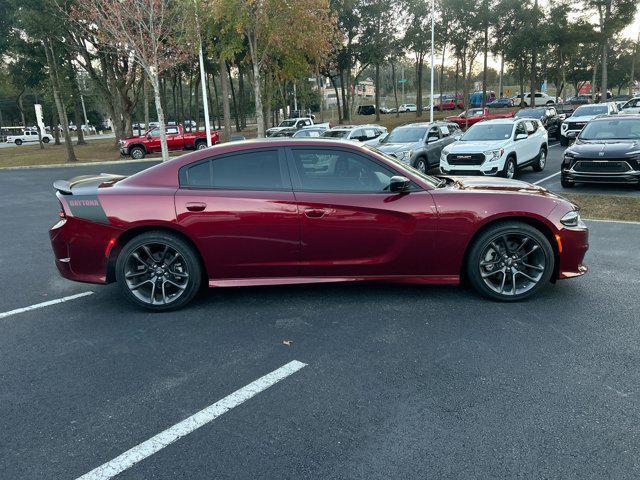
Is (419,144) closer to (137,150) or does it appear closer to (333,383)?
(333,383)

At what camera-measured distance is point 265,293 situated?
Answer: 17.2ft

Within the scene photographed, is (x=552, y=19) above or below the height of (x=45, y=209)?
→ above

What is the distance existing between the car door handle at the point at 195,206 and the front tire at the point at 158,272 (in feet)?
1.06

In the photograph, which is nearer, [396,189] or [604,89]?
[396,189]

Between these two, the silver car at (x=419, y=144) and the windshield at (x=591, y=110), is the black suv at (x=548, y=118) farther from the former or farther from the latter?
the silver car at (x=419, y=144)

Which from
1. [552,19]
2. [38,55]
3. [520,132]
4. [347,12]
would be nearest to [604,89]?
[552,19]

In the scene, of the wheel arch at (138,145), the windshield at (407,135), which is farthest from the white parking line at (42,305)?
the wheel arch at (138,145)

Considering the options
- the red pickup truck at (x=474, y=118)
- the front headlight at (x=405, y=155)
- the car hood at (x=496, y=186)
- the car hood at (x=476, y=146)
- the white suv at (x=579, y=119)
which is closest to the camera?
the car hood at (x=496, y=186)

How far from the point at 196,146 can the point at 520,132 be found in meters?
20.3

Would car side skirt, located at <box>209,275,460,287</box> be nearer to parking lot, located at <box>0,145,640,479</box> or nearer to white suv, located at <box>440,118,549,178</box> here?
parking lot, located at <box>0,145,640,479</box>

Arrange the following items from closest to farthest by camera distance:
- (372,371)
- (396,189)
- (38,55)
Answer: (372,371) → (396,189) → (38,55)

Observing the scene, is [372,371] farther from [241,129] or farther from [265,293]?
[241,129]

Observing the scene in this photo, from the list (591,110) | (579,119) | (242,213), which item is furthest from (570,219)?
(591,110)

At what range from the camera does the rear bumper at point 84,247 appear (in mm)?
4695
